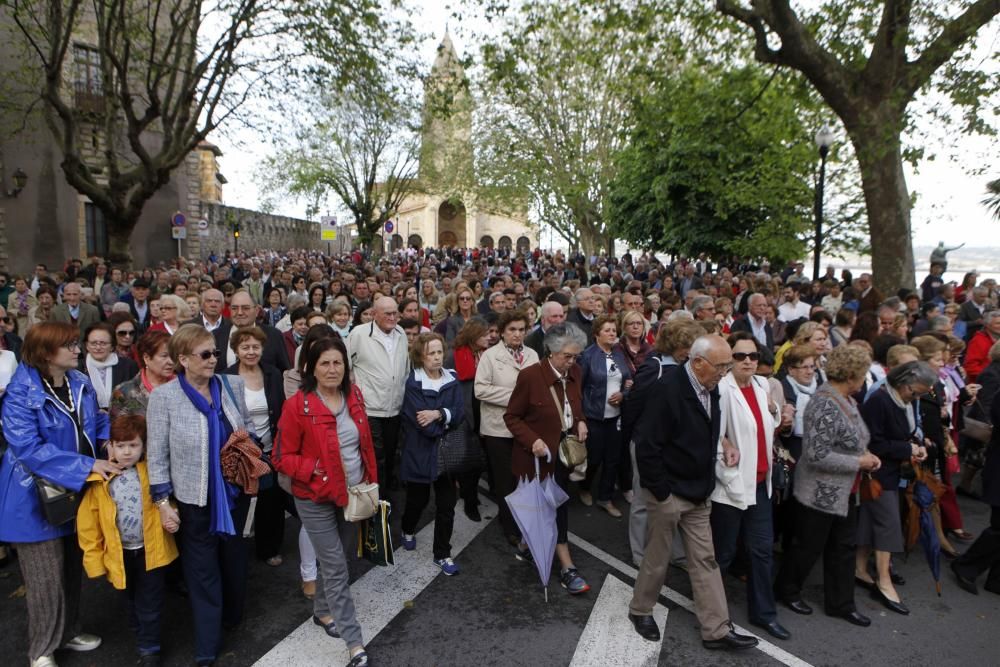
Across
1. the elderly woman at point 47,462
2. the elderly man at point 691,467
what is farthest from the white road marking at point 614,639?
the elderly woman at point 47,462

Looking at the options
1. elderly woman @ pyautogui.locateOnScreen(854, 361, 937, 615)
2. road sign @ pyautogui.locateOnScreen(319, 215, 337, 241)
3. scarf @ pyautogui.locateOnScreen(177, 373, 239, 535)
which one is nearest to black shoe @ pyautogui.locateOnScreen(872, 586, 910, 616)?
elderly woman @ pyautogui.locateOnScreen(854, 361, 937, 615)

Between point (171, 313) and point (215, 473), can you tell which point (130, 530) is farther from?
point (171, 313)

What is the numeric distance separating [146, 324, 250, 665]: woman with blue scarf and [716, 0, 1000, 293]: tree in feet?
33.7

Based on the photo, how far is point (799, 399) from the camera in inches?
183

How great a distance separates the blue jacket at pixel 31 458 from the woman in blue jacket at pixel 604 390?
3.79m

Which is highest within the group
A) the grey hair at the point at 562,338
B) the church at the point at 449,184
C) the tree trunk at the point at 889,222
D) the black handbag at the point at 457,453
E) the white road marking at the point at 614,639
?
the church at the point at 449,184

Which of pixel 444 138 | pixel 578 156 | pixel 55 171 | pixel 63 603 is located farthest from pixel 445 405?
pixel 444 138

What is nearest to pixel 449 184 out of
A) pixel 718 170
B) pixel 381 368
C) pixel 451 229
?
pixel 718 170

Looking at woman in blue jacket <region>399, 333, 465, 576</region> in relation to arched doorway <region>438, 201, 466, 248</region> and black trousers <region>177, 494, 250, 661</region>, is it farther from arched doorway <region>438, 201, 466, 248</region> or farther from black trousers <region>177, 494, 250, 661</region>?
arched doorway <region>438, 201, 466, 248</region>

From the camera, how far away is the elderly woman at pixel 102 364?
4.77 metres

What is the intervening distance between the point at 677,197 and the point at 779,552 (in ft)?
67.0

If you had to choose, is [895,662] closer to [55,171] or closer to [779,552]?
[779,552]

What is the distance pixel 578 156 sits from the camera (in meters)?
28.9

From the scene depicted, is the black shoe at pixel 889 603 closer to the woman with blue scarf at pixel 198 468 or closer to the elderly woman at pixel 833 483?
the elderly woman at pixel 833 483
